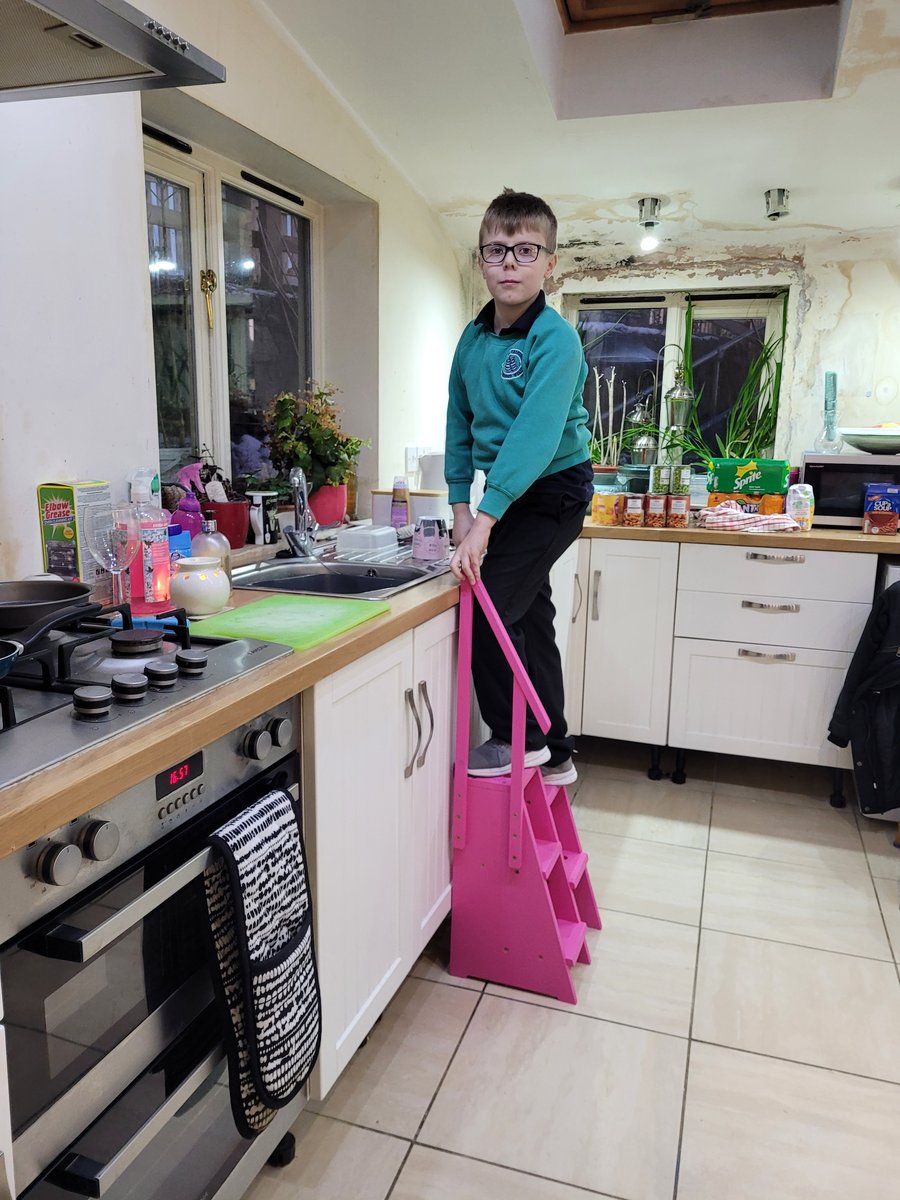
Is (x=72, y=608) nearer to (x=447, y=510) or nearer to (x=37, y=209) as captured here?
(x=37, y=209)

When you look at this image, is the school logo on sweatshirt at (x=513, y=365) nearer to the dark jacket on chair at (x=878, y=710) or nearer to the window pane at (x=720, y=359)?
the dark jacket on chair at (x=878, y=710)

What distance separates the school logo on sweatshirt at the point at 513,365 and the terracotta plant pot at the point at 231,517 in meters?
0.70

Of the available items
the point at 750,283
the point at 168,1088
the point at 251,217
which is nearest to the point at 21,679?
the point at 168,1088

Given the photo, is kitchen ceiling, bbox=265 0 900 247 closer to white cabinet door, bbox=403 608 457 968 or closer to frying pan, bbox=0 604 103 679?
white cabinet door, bbox=403 608 457 968

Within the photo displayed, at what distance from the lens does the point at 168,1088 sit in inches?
38.4

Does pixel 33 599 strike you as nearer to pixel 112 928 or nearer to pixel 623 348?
pixel 112 928

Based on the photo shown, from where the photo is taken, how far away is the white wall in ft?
4.49

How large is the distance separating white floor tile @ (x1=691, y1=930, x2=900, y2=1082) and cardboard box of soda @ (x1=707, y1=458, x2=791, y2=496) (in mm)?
1492

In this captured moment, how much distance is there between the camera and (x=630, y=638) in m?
2.79

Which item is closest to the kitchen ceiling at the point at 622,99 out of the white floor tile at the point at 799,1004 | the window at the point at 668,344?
the window at the point at 668,344

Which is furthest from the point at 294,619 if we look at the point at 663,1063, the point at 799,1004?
the point at 799,1004

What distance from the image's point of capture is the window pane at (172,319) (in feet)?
6.77

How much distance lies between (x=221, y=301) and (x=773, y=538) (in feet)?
5.69

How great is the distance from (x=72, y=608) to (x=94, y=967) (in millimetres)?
435
